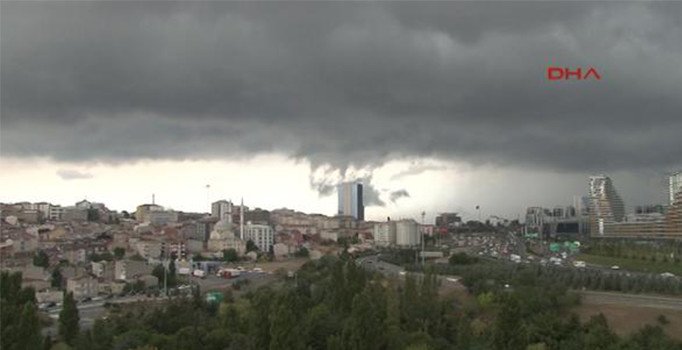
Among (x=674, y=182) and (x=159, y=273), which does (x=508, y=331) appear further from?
(x=674, y=182)

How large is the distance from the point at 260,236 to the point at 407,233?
613 inches

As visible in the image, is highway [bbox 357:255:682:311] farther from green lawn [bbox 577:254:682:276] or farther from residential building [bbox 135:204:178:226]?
residential building [bbox 135:204:178:226]

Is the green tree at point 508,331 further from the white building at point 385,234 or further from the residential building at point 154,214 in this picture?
the residential building at point 154,214

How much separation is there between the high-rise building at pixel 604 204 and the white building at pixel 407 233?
1099 inches

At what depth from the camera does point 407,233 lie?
8212 centimetres

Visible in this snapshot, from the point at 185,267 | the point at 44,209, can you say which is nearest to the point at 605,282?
the point at 185,267

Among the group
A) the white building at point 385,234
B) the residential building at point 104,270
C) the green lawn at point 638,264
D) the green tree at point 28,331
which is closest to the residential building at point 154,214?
the white building at point 385,234

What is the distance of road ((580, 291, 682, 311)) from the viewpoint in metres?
27.2

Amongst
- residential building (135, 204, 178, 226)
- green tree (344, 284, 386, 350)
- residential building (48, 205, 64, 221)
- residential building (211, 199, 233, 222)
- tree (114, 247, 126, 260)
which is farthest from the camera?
residential building (211, 199, 233, 222)

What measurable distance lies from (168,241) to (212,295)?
3611 cm

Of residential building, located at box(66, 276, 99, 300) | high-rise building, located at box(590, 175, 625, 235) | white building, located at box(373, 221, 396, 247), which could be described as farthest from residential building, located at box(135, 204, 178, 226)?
high-rise building, located at box(590, 175, 625, 235)

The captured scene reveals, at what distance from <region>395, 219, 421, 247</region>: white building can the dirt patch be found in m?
52.2

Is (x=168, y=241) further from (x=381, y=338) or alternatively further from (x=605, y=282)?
(x=381, y=338)

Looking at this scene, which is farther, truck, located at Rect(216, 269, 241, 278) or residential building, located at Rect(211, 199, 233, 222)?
residential building, located at Rect(211, 199, 233, 222)
